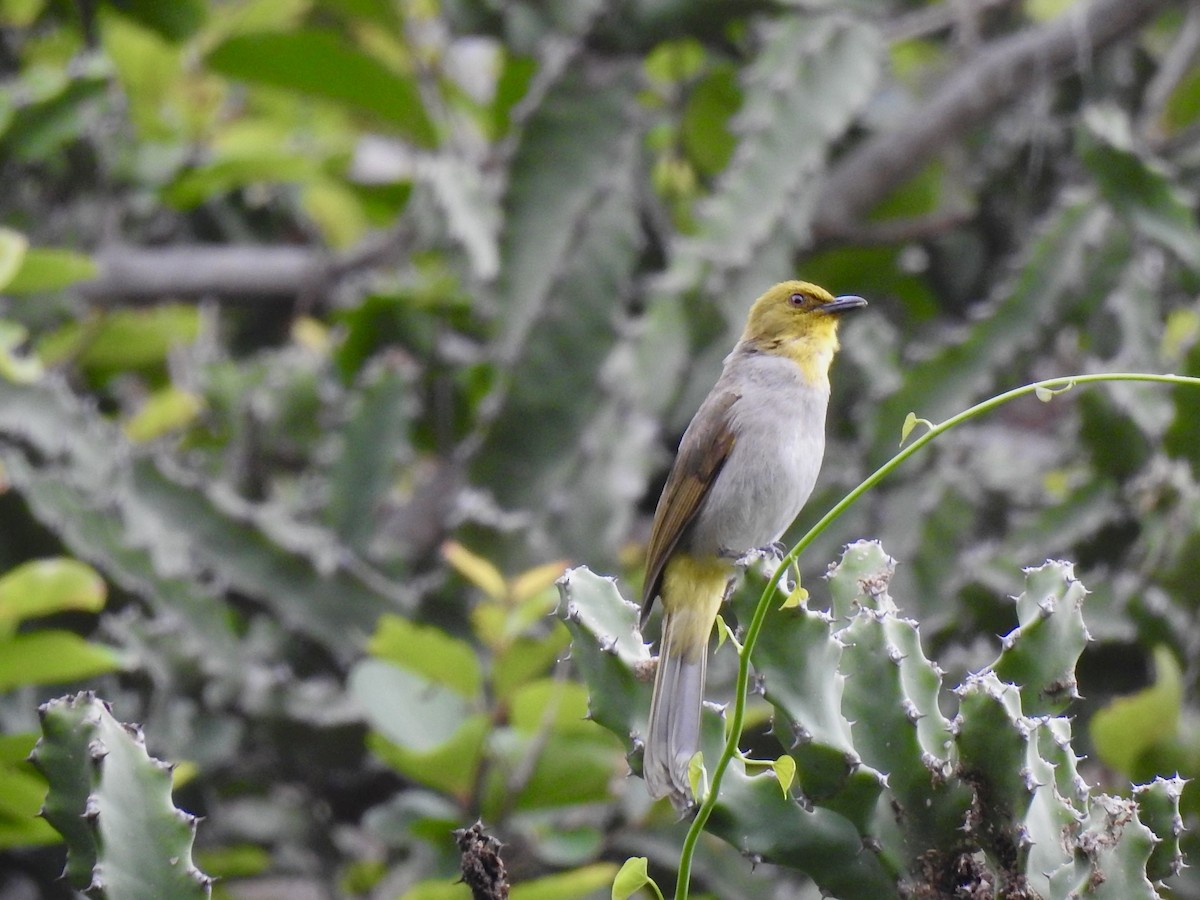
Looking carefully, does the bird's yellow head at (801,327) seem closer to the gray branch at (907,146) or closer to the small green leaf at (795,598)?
the small green leaf at (795,598)

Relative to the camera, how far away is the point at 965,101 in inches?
218

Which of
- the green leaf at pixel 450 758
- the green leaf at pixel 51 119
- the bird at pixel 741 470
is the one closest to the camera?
the bird at pixel 741 470

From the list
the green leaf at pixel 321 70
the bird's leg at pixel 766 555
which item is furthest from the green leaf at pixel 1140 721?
the green leaf at pixel 321 70

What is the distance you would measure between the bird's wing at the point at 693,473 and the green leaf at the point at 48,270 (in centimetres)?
202

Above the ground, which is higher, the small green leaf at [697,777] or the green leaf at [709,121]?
the green leaf at [709,121]

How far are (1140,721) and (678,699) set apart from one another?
4.68 ft

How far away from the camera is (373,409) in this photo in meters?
4.82

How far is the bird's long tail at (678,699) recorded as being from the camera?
248cm

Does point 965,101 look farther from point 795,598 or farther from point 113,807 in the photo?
point 113,807

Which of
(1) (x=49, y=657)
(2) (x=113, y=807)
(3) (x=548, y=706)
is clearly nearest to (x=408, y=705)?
(3) (x=548, y=706)

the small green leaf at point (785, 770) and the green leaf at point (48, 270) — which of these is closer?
the small green leaf at point (785, 770)

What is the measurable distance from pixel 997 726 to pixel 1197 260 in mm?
3017

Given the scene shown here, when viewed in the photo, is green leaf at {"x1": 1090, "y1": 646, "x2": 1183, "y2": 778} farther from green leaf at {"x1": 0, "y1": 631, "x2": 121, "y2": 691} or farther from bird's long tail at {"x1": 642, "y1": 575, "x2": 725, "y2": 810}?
green leaf at {"x1": 0, "y1": 631, "x2": 121, "y2": 691}

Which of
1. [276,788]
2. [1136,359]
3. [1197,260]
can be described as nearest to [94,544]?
[276,788]
